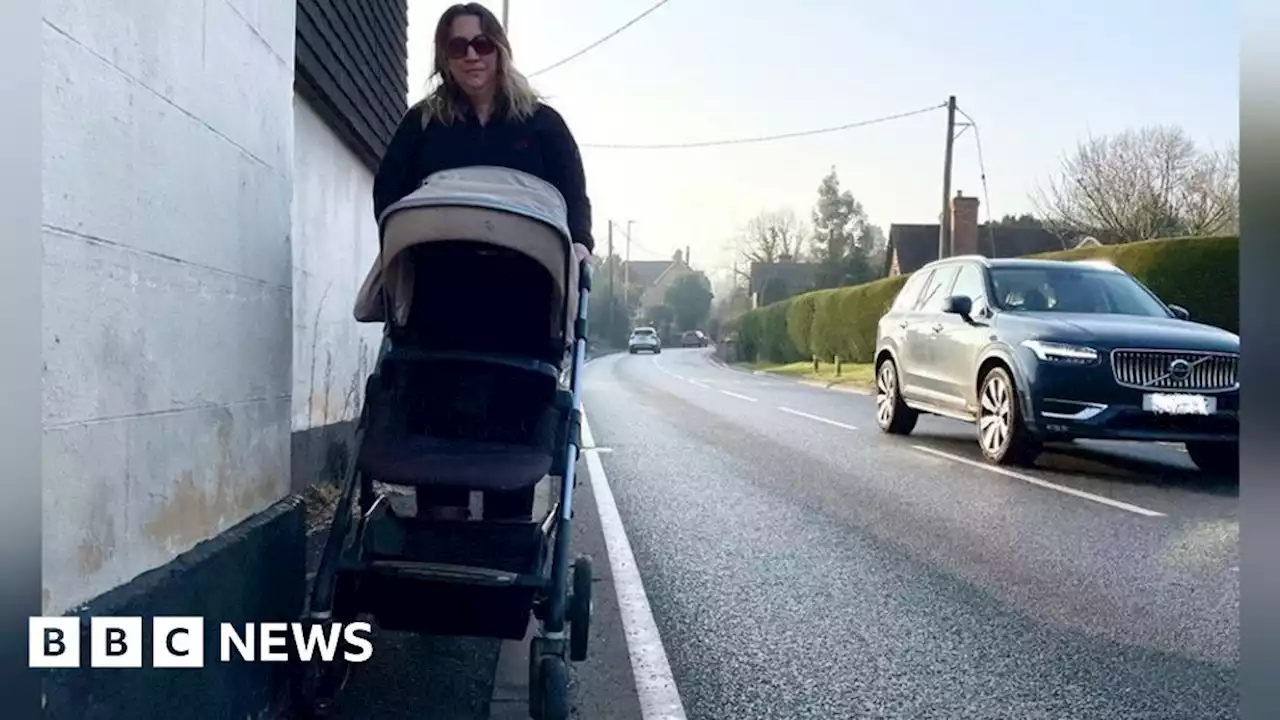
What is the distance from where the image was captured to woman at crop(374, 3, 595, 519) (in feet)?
12.9

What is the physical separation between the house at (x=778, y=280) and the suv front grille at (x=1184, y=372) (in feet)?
223

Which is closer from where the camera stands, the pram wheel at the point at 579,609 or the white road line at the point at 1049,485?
the pram wheel at the point at 579,609

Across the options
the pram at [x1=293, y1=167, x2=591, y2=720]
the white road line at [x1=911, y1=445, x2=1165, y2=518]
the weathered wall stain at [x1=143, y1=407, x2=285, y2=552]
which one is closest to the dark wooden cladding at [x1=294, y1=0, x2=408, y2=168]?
the pram at [x1=293, y1=167, x2=591, y2=720]

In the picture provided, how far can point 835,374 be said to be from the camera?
31688 mm

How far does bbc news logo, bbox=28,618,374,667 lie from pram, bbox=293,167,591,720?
6cm

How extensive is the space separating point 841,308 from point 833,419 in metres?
21.7

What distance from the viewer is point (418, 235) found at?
3391 mm

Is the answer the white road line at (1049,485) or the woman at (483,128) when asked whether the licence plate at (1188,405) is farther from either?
the woman at (483,128)

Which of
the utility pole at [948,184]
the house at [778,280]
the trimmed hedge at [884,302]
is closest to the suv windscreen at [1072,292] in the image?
the trimmed hedge at [884,302]

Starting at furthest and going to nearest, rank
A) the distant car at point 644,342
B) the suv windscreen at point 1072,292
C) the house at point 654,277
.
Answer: the house at point 654,277
the distant car at point 644,342
the suv windscreen at point 1072,292

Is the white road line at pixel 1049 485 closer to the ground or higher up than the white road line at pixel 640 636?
higher up

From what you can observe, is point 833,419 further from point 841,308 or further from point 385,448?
point 841,308

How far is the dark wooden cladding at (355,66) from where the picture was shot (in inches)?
246

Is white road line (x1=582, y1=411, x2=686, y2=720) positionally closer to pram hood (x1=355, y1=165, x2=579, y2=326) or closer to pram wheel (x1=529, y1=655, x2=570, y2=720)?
pram wheel (x1=529, y1=655, x2=570, y2=720)
